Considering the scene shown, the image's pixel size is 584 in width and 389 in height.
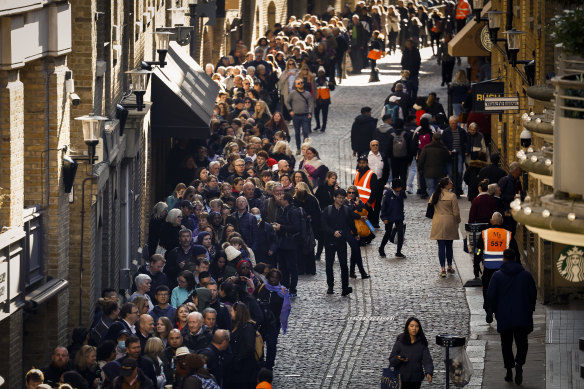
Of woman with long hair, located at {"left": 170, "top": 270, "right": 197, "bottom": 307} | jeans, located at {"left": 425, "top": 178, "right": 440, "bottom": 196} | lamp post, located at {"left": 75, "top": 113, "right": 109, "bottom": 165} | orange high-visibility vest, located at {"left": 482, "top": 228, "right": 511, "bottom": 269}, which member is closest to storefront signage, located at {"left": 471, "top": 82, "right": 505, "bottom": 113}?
jeans, located at {"left": 425, "top": 178, "right": 440, "bottom": 196}

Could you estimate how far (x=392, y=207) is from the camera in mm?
28344

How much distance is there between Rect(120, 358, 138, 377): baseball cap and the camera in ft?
55.6

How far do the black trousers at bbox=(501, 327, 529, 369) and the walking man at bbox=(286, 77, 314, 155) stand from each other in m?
17.2

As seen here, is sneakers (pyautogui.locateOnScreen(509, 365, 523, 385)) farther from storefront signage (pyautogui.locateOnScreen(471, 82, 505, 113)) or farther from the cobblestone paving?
storefront signage (pyautogui.locateOnScreen(471, 82, 505, 113))

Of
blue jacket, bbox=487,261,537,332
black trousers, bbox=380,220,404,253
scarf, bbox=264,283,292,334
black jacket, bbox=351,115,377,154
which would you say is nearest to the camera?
blue jacket, bbox=487,261,537,332

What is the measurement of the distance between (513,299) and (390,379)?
97.7 inches

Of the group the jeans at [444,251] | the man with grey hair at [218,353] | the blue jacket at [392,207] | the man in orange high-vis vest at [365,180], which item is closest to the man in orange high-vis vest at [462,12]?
the man in orange high-vis vest at [365,180]

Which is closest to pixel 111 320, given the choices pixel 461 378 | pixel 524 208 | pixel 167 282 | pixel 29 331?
pixel 29 331

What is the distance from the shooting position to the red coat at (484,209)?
26203 mm

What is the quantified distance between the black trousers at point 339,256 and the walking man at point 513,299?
17.2 feet

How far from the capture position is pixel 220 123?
110 feet

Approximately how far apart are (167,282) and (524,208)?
909 cm

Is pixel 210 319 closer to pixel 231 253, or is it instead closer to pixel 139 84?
pixel 231 253

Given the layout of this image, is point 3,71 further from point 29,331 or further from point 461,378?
point 461,378
